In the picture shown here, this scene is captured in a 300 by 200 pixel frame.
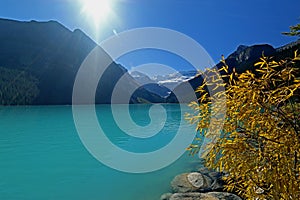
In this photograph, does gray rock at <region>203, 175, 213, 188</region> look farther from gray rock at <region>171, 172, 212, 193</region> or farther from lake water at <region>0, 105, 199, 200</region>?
lake water at <region>0, 105, 199, 200</region>

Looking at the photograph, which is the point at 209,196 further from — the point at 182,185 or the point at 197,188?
the point at 182,185

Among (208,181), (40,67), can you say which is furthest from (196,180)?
(40,67)

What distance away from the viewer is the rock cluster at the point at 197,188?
31.4 feet

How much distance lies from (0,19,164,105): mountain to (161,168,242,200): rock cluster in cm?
13704

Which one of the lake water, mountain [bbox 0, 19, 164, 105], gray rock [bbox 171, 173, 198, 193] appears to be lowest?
gray rock [bbox 171, 173, 198, 193]

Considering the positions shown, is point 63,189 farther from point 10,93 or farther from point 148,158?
point 10,93

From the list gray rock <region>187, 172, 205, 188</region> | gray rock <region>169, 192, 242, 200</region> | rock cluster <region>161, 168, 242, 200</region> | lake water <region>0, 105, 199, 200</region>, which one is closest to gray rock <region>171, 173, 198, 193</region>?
rock cluster <region>161, 168, 242, 200</region>

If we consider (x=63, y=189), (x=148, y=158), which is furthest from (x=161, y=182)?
(x=148, y=158)

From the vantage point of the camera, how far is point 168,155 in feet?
68.9

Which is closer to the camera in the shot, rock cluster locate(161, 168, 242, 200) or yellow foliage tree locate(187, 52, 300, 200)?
yellow foliage tree locate(187, 52, 300, 200)

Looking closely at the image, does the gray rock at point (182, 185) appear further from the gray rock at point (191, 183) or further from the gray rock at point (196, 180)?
the gray rock at point (196, 180)

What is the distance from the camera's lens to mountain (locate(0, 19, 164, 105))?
14312 centimetres

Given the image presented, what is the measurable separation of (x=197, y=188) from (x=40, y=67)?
6917 inches

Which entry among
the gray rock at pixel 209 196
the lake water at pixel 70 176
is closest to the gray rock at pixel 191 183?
the lake water at pixel 70 176
